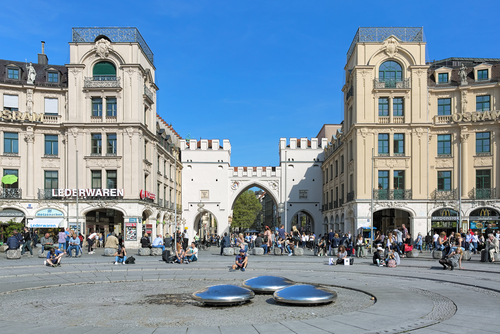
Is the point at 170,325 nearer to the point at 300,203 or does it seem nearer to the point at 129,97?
the point at 129,97

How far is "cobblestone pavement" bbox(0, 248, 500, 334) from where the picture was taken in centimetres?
862

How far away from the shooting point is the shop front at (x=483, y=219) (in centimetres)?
3962

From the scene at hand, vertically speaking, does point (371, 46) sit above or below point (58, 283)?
above

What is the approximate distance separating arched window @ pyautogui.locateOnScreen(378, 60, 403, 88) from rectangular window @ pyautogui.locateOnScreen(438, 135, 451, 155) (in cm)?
628

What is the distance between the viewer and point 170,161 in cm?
5712

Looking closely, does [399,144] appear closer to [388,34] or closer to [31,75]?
[388,34]

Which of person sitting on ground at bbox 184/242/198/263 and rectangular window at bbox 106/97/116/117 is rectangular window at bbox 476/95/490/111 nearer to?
person sitting on ground at bbox 184/242/198/263

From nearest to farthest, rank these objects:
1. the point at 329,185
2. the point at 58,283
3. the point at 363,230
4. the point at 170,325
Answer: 1. the point at 170,325
2. the point at 58,283
3. the point at 363,230
4. the point at 329,185

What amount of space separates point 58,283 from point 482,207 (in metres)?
35.3

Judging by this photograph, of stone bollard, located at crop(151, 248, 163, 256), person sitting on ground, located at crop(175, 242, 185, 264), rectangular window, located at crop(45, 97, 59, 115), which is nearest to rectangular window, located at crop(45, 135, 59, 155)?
rectangular window, located at crop(45, 97, 59, 115)

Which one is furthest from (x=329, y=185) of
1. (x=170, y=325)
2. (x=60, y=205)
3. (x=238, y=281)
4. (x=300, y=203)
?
(x=170, y=325)

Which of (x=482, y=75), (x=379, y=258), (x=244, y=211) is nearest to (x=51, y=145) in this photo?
(x=379, y=258)

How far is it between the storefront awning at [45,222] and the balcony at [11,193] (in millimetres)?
2504

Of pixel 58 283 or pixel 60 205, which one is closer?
pixel 58 283
